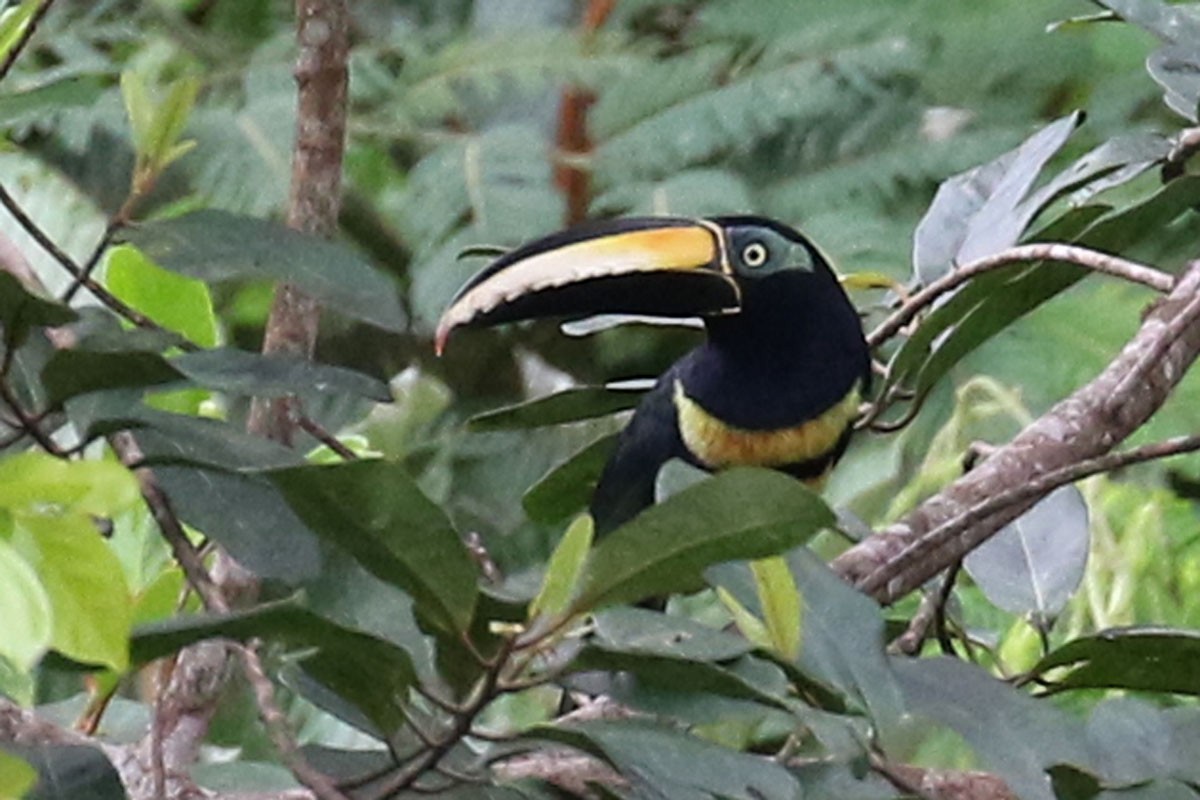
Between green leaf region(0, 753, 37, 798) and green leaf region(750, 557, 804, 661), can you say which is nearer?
green leaf region(0, 753, 37, 798)

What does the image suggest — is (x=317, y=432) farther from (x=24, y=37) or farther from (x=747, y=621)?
(x=747, y=621)

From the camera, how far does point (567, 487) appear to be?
4.03ft

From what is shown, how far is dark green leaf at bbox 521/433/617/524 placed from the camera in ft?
3.89

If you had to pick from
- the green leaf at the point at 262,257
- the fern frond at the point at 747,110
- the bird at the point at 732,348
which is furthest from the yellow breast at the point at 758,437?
the fern frond at the point at 747,110

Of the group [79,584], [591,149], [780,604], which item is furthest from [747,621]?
[591,149]

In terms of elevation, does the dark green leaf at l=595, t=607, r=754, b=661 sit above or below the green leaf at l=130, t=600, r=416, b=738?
below

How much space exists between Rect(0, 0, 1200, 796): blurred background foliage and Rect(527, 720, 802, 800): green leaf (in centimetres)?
127

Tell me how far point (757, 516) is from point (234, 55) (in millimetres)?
2325

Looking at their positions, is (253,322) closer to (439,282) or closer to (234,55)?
(234,55)

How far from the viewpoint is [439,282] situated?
2010mm

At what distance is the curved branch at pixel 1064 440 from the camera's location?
3.02ft

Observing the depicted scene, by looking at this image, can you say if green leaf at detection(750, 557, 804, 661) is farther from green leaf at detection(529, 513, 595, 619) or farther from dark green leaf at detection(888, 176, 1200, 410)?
dark green leaf at detection(888, 176, 1200, 410)

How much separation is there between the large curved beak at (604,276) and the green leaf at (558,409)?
5 cm

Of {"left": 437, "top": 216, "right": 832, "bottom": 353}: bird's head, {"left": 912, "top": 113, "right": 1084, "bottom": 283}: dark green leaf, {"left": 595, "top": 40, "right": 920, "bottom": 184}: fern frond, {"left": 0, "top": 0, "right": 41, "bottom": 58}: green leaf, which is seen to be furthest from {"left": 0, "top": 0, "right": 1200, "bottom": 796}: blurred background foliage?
{"left": 0, "top": 0, "right": 41, "bottom": 58}: green leaf
